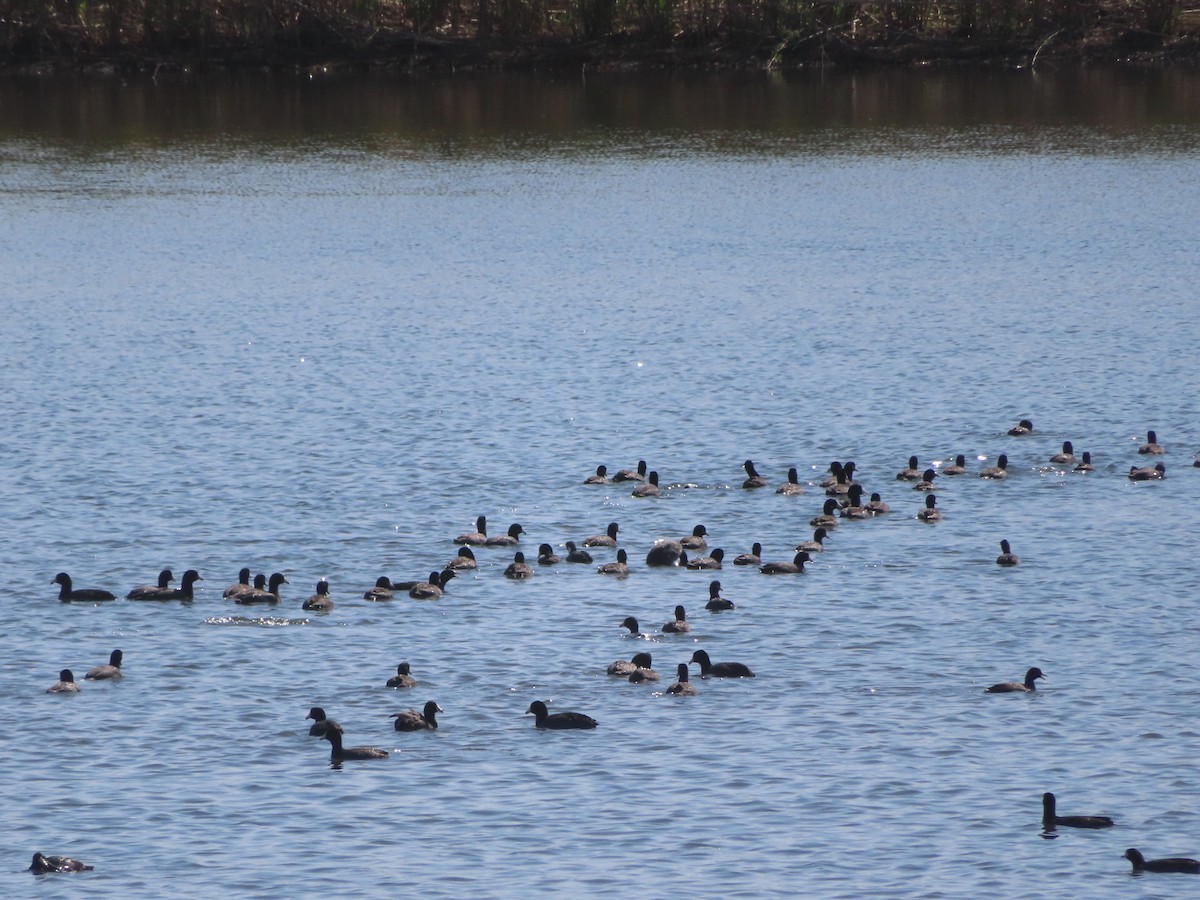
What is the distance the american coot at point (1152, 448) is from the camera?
43656mm

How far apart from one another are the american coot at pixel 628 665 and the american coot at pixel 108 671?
740 cm

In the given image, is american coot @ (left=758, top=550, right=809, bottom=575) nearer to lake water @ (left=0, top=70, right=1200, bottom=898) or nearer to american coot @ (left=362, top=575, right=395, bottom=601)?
lake water @ (left=0, top=70, right=1200, bottom=898)

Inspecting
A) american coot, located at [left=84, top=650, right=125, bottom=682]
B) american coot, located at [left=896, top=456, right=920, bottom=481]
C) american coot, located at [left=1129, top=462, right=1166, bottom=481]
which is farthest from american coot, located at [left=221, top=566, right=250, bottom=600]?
american coot, located at [left=1129, top=462, right=1166, bottom=481]

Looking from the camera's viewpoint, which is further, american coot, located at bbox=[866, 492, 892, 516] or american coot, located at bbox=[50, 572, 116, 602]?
american coot, located at bbox=[866, 492, 892, 516]

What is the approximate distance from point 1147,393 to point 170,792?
100ft

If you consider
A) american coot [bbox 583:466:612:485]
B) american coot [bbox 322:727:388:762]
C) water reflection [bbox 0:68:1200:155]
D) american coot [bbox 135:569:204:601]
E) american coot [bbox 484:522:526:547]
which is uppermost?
water reflection [bbox 0:68:1200:155]

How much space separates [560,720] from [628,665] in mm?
2370

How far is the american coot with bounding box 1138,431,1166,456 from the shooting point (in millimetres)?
43656

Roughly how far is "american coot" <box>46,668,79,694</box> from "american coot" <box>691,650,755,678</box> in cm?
921

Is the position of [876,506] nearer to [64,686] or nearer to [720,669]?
[720,669]

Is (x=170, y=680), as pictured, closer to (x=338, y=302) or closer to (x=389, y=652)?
(x=389, y=652)

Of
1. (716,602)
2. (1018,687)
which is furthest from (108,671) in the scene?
(1018,687)

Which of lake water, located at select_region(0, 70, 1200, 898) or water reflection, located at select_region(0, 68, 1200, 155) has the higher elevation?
water reflection, located at select_region(0, 68, 1200, 155)

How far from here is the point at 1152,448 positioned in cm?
4366
